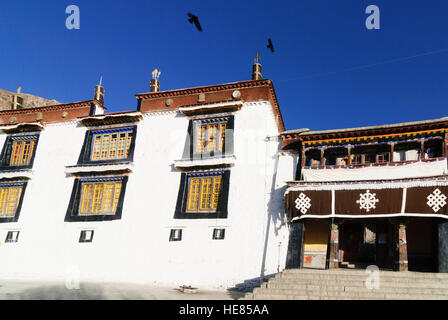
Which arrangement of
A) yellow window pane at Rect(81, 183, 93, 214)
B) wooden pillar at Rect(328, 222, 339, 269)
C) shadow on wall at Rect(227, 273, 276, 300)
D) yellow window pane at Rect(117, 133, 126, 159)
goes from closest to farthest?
wooden pillar at Rect(328, 222, 339, 269)
shadow on wall at Rect(227, 273, 276, 300)
yellow window pane at Rect(81, 183, 93, 214)
yellow window pane at Rect(117, 133, 126, 159)

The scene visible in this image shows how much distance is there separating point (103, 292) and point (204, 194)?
21.1 feet

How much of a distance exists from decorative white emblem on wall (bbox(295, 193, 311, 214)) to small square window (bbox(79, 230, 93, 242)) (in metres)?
9.99

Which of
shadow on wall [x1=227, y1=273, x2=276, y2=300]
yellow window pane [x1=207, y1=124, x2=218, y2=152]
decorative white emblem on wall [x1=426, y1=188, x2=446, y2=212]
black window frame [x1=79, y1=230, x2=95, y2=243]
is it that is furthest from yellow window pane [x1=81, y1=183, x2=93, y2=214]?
decorative white emblem on wall [x1=426, y1=188, x2=446, y2=212]

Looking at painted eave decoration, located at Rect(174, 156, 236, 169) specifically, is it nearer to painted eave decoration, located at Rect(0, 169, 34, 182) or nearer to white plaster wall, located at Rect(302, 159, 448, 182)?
white plaster wall, located at Rect(302, 159, 448, 182)

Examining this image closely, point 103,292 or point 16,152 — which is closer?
point 103,292

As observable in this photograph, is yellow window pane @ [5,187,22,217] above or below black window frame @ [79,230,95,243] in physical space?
above

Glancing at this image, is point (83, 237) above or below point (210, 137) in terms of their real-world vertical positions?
below

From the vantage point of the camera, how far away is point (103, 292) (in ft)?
49.9

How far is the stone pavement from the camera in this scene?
1424cm

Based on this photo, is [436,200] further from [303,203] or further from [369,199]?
[303,203]

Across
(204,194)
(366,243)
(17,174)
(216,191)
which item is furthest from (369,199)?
(17,174)
